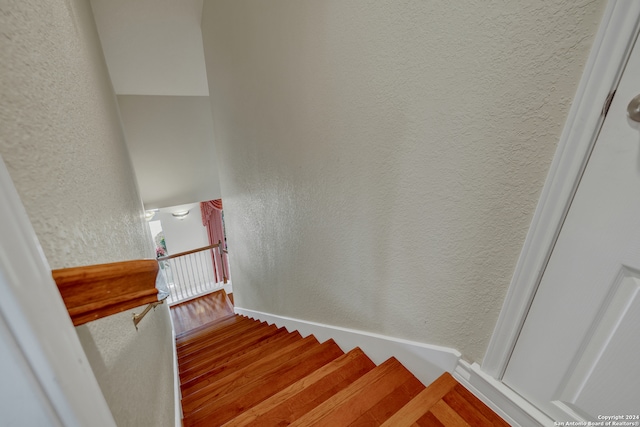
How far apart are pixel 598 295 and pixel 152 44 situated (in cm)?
372

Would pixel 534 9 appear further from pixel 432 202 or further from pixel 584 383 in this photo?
pixel 584 383

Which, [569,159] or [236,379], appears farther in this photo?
[236,379]

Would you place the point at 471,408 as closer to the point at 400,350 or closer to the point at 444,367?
the point at 444,367

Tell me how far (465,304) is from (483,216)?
0.31m

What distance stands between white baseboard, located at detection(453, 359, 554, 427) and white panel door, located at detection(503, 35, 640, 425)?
0.12 ft

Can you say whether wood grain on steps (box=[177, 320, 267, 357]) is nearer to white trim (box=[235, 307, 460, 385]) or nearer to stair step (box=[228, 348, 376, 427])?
white trim (box=[235, 307, 460, 385])

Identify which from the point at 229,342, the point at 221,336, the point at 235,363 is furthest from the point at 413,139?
the point at 221,336

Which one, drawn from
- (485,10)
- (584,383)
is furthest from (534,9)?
(584,383)

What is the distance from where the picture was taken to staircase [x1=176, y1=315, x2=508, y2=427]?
2.82 feet

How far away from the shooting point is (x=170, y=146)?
13.6 feet

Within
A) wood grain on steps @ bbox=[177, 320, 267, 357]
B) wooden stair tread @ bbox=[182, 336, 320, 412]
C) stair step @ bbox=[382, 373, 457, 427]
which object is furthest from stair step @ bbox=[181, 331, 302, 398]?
stair step @ bbox=[382, 373, 457, 427]

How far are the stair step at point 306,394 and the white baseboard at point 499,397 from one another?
0.48 metres

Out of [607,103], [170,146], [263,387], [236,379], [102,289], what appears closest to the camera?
[102,289]

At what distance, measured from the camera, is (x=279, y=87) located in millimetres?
1476
